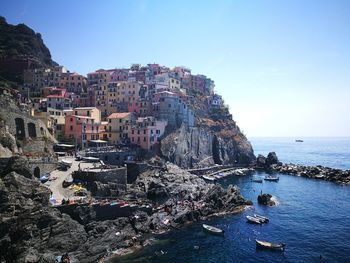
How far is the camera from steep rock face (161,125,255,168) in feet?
307

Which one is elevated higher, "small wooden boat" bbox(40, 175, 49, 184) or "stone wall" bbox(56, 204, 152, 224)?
"small wooden boat" bbox(40, 175, 49, 184)

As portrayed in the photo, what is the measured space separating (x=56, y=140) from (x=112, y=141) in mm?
16459

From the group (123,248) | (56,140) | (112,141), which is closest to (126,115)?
(112,141)

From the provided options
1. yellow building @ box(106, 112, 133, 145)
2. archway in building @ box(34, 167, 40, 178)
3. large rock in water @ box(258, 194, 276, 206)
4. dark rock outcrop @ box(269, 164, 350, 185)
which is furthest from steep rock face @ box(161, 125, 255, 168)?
archway in building @ box(34, 167, 40, 178)

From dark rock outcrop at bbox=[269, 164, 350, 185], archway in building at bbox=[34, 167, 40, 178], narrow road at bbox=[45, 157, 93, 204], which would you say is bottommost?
dark rock outcrop at bbox=[269, 164, 350, 185]

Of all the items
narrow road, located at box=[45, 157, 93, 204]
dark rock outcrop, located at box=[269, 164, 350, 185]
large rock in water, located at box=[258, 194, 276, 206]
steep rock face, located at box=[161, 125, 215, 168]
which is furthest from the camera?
dark rock outcrop, located at box=[269, 164, 350, 185]

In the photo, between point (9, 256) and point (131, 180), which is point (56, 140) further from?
point (9, 256)

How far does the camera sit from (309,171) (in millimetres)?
115312

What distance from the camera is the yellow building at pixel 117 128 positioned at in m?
91.2

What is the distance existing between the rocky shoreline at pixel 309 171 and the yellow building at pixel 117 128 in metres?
60.3

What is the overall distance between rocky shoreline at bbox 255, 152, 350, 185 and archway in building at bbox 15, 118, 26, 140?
89.7 m

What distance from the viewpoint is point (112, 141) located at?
299 ft

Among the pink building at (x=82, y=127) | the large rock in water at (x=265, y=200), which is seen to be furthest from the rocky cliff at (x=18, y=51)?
the large rock in water at (x=265, y=200)

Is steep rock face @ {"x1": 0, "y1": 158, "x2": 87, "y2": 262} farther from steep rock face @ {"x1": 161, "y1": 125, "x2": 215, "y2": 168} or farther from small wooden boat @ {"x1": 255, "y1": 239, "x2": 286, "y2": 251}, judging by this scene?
steep rock face @ {"x1": 161, "y1": 125, "x2": 215, "y2": 168}
